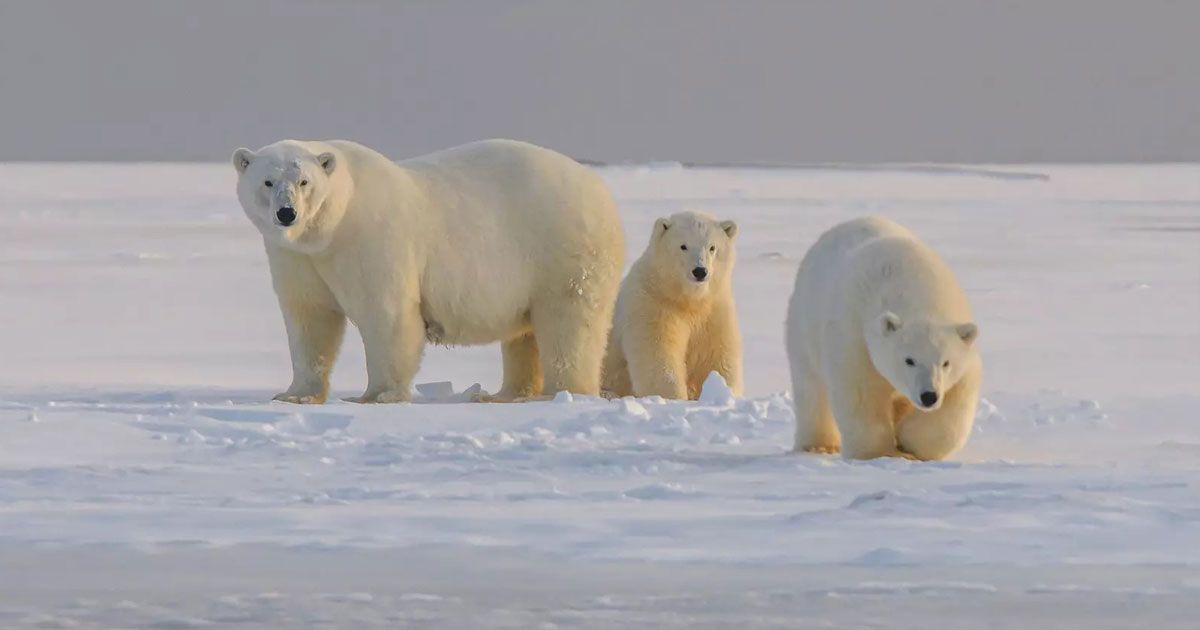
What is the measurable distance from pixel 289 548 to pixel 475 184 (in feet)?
10.1

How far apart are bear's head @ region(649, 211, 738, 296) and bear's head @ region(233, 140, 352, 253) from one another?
3.78 ft

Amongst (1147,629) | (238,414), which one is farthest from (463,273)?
(1147,629)

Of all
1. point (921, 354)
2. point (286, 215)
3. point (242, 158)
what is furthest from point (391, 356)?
point (921, 354)

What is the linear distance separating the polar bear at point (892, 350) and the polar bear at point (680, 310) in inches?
60.5

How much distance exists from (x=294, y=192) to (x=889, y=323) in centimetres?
220

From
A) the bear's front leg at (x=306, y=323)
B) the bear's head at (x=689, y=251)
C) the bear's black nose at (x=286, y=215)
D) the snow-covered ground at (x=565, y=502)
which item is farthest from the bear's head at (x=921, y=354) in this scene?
the bear's front leg at (x=306, y=323)

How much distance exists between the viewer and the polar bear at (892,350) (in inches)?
199

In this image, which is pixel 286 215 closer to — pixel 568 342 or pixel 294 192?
pixel 294 192

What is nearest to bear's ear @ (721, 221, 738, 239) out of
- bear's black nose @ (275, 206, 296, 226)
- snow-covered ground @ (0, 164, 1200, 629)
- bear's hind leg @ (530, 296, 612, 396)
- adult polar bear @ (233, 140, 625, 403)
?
adult polar bear @ (233, 140, 625, 403)

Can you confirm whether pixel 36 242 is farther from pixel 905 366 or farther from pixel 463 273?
pixel 905 366

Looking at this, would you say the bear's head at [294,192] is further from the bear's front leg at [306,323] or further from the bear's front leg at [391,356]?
the bear's front leg at [391,356]

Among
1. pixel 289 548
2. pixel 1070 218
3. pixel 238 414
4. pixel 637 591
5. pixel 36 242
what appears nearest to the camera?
pixel 637 591

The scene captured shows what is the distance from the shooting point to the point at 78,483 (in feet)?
16.1

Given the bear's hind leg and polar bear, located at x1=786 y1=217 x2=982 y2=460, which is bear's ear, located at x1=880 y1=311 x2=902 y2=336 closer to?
polar bear, located at x1=786 y1=217 x2=982 y2=460
